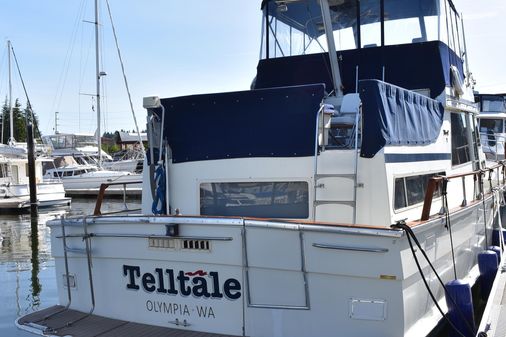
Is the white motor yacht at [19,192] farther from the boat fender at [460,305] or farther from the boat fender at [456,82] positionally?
the boat fender at [460,305]

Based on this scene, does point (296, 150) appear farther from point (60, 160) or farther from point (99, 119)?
point (60, 160)

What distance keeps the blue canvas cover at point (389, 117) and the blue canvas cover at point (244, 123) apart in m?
0.48

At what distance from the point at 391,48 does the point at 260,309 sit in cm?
425

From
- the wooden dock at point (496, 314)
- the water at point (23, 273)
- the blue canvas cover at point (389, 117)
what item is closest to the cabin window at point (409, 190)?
the blue canvas cover at point (389, 117)

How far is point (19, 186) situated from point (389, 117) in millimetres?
27445

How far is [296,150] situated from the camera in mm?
5449

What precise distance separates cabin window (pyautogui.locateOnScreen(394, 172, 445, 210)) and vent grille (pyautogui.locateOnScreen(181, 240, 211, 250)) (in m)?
1.89

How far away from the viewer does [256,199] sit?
5629 mm

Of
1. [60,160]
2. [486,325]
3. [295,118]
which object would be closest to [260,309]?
[295,118]

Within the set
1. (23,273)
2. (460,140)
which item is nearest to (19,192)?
(23,273)

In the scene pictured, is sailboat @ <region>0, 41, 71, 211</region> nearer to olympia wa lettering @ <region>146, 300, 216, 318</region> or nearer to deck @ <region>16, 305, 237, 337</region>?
deck @ <region>16, 305, 237, 337</region>

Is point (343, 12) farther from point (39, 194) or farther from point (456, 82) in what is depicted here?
point (39, 194)

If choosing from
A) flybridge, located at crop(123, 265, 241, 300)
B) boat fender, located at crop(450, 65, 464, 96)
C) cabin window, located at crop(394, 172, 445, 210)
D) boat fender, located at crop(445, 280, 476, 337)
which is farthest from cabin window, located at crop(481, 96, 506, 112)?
flybridge, located at crop(123, 265, 241, 300)

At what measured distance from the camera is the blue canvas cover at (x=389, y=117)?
16.9 ft
